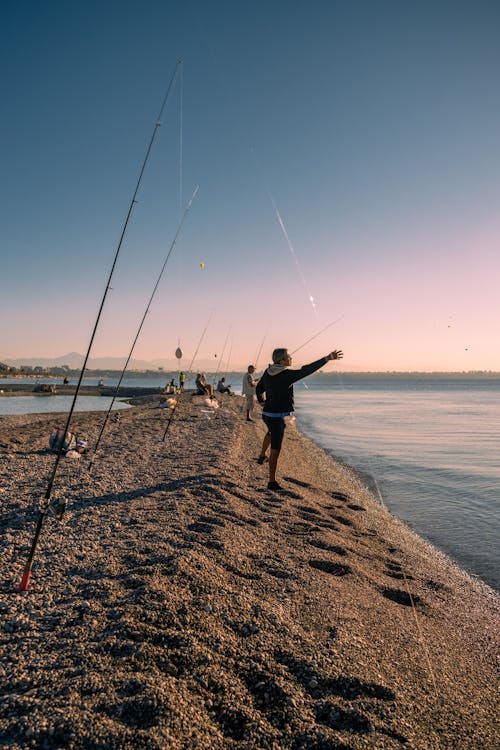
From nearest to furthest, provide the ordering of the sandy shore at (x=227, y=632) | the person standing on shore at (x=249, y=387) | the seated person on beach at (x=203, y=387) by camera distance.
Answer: the sandy shore at (x=227, y=632), the person standing on shore at (x=249, y=387), the seated person on beach at (x=203, y=387)

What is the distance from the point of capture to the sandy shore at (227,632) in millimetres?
2500

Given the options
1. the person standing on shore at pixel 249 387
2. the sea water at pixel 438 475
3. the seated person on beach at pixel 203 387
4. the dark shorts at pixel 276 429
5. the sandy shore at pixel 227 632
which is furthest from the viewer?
the seated person on beach at pixel 203 387

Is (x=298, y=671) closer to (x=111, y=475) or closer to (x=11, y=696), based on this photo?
(x=11, y=696)

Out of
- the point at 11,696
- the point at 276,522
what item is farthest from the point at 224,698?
the point at 276,522

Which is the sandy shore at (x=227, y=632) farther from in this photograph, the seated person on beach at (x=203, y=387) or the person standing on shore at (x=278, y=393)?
the seated person on beach at (x=203, y=387)

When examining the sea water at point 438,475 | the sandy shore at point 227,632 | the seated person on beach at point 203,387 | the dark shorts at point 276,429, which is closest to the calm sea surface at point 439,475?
the sea water at point 438,475

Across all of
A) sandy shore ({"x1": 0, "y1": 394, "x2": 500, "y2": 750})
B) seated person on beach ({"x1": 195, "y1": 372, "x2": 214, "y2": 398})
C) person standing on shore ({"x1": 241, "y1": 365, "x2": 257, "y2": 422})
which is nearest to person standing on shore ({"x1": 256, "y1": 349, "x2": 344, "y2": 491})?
sandy shore ({"x1": 0, "y1": 394, "x2": 500, "y2": 750})

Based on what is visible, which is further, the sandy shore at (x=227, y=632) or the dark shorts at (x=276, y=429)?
the dark shorts at (x=276, y=429)

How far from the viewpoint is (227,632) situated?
334cm

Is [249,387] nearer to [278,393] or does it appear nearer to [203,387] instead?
[203,387]

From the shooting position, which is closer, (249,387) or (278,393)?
(278,393)

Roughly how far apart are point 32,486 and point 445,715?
631cm

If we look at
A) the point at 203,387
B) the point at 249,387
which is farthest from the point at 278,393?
the point at 203,387

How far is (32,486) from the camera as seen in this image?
713cm
